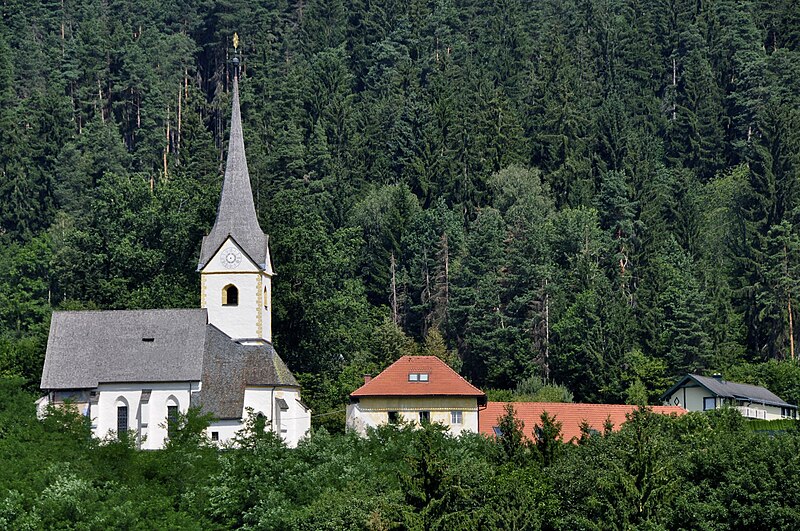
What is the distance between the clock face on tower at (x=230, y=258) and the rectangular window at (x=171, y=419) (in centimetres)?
663

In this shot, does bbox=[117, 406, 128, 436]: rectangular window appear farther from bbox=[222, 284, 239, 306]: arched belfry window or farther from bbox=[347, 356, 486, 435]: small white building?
bbox=[347, 356, 486, 435]: small white building

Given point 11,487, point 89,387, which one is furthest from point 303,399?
point 11,487

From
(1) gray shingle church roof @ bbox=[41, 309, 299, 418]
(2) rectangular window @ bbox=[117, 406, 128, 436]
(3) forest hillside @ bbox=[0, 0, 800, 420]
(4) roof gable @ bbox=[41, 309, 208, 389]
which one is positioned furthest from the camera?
(3) forest hillside @ bbox=[0, 0, 800, 420]

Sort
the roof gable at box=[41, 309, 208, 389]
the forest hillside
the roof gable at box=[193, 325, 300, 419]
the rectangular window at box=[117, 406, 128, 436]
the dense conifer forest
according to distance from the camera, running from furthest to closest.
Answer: the forest hillside, the roof gable at box=[41, 309, 208, 389], the rectangular window at box=[117, 406, 128, 436], the roof gable at box=[193, 325, 300, 419], the dense conifer forest

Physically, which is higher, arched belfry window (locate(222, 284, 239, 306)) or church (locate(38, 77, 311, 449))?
arched belfry window (locate(222, 284, 239, 306))

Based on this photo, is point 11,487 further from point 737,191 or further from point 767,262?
point 737,191

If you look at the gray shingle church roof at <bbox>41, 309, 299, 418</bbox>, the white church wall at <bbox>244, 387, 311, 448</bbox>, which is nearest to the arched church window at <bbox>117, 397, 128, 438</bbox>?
the gray shingle church roof at <bbox>41, 309, 299, 418</bbox>

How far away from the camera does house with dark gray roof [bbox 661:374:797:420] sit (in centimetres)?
8662

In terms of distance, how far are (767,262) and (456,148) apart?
23.7 metres

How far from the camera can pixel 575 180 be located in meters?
115

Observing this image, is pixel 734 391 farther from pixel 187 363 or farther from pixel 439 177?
pixel 439 177

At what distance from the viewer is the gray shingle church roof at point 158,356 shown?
71.6m

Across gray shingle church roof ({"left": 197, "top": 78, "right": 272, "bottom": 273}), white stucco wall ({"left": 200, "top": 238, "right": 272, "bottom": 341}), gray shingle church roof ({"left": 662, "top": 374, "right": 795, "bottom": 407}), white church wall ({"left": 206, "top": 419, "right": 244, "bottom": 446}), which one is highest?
gray shingle church roof ({"left": 197, "top": 78, "right": 272, "bottom": 273})

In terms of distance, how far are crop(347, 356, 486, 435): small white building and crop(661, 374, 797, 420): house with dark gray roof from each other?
14.2m
